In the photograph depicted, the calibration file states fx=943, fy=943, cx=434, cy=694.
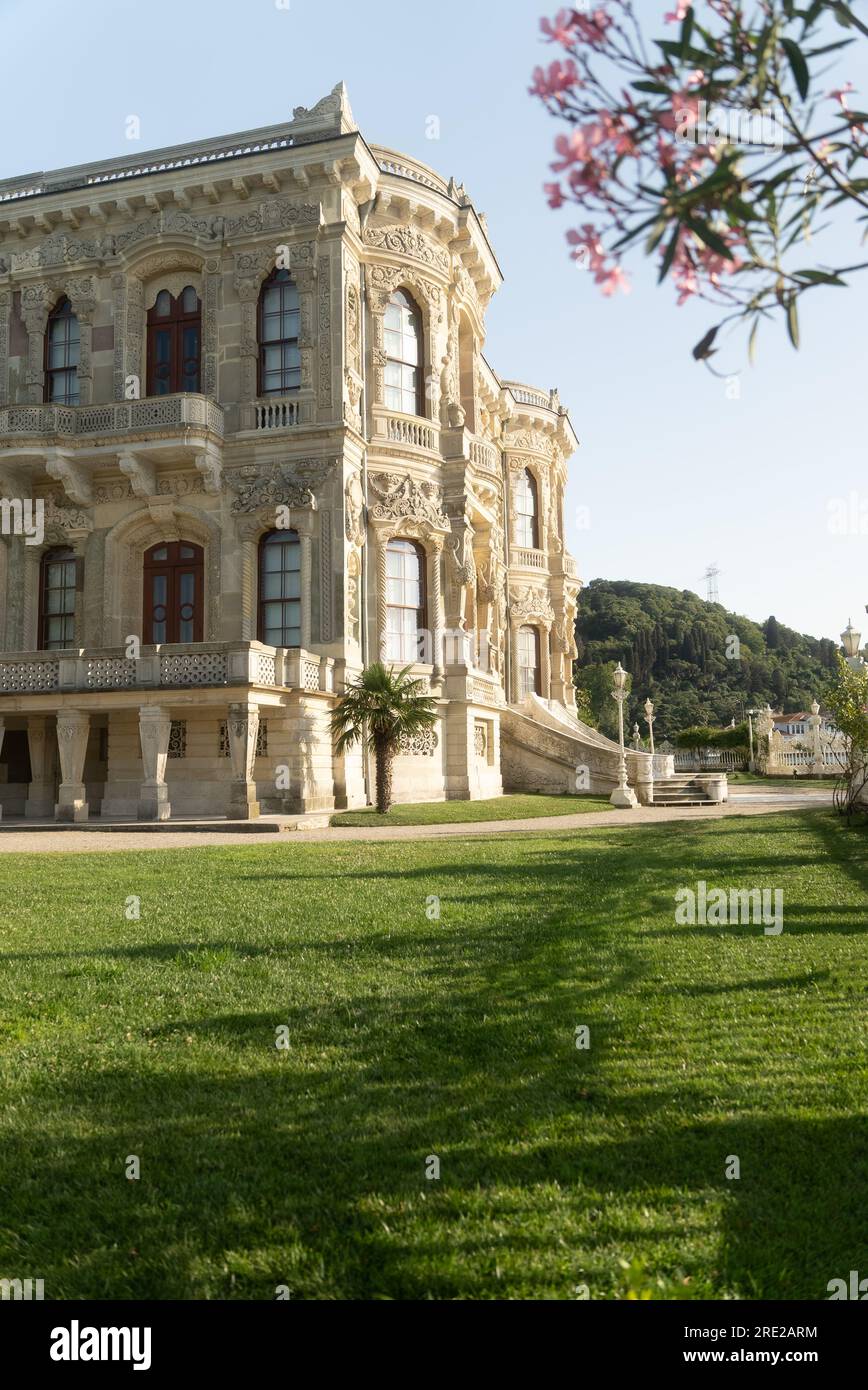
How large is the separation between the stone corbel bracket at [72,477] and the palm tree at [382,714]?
9.16m

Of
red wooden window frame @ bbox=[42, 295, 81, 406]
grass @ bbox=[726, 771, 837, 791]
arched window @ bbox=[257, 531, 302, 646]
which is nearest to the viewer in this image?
arched window @ bbox=[257, 531, 302, 646]

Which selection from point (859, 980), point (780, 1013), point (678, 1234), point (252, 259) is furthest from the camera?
point (252, 259)

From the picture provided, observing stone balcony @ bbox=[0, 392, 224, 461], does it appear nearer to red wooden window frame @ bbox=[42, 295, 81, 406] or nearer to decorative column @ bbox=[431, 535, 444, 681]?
red wooden window frame @ bbox=[42, 295, 81, 406]

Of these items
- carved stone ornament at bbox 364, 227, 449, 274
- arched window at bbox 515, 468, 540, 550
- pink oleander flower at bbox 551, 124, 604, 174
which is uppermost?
carved stone ornament at bbox 364, 227, 449, 274

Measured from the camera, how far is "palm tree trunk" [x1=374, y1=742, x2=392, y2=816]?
19938 mm

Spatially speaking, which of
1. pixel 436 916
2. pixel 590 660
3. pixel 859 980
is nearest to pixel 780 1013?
pixel 859 980

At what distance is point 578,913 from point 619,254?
21.8 ft

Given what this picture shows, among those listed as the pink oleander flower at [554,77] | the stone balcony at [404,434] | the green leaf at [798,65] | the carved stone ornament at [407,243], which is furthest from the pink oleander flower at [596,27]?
the carved stone ornament at [407,243]

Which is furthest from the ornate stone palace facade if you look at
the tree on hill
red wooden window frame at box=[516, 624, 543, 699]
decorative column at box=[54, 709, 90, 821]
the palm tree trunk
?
the tree on hill

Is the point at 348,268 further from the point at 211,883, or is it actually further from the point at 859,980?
the point at 859,980

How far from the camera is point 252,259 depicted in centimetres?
2336

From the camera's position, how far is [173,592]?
24.0 m

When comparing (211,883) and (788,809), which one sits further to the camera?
(788,809)

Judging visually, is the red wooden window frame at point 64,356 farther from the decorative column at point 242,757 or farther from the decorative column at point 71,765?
the decorative column at point 242,757
